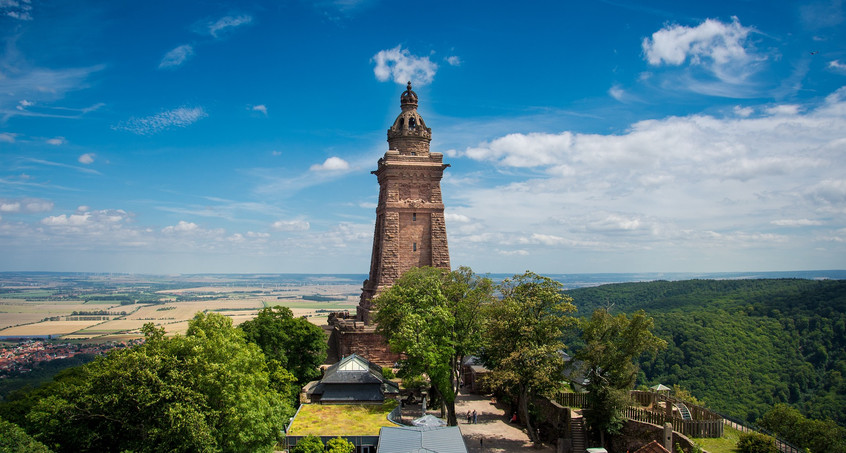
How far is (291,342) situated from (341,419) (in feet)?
30.2

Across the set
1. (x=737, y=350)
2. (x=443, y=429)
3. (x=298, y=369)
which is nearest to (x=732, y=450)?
(x=443, y=429)

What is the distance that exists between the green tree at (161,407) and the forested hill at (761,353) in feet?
144


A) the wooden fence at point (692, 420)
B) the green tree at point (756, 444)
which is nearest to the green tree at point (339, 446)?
the wooden fence at point (692, 420)

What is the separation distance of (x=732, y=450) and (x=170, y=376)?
23569 mm

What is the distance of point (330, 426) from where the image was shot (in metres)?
24.4

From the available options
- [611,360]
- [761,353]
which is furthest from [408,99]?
[761,353]

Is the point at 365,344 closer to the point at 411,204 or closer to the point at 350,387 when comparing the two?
the point at 350,387

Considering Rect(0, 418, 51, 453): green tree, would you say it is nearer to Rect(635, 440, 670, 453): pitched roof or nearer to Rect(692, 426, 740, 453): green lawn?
Rect(635, 440, 670, 453): pitched roof

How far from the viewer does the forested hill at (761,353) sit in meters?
62.5

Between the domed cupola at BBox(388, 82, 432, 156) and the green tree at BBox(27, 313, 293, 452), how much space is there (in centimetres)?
2341

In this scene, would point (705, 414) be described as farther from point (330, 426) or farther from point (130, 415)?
point (130, 415)

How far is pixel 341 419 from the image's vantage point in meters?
25.7

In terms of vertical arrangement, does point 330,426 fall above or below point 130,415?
below

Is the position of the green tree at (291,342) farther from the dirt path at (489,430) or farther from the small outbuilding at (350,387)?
the dirt path at (489,430)
